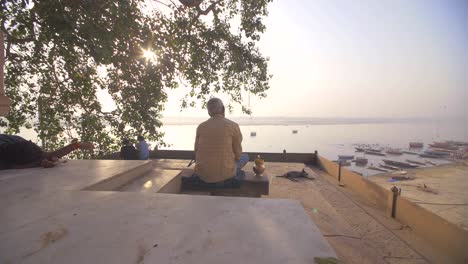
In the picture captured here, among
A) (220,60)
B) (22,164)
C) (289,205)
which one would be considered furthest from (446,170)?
(22,164)

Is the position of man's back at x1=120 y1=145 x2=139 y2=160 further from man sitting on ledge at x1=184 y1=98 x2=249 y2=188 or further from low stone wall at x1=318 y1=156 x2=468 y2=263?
low stone wall at x1=318 y1=156 x2=468 y2=263

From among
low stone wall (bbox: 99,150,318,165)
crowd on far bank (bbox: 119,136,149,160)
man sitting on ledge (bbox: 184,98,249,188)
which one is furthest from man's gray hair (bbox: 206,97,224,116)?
low stone wall (bbox: 99,150,318,165)

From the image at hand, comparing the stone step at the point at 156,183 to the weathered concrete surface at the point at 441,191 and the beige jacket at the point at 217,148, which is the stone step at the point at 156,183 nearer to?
the beige jacket at the point at 217,148

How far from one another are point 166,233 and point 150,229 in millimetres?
139

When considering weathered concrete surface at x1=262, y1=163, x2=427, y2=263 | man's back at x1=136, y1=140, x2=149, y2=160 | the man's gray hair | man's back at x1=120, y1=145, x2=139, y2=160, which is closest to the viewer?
weathered concrete surface at x1=262, y1=163, x2=427, y2=263

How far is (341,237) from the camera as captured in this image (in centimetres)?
351

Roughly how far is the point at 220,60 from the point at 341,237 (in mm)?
6382

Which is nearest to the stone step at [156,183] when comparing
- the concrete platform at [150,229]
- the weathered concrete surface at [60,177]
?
the weathered concrete surface at [60,177]

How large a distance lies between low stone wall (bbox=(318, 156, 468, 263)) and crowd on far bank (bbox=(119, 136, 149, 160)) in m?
6.56

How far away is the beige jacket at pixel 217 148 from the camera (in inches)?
127

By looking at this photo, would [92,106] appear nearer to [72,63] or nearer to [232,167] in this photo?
[72,63]

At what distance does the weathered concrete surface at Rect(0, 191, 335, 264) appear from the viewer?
4.00 ft

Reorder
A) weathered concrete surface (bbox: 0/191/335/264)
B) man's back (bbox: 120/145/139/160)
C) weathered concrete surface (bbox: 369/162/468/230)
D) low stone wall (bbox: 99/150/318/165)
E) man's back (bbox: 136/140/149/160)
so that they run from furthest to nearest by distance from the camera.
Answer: weathered concrete surface (bbox: 369/162/468/230), low stone wall (bbox: 99/150/318/165), man's back (bbox: 136/140/149/160), man's back (bbox: 120/145/139/160), weathered concrete surface (bbox: 0/191/335/264)

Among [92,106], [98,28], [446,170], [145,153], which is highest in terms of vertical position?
[98,28]
